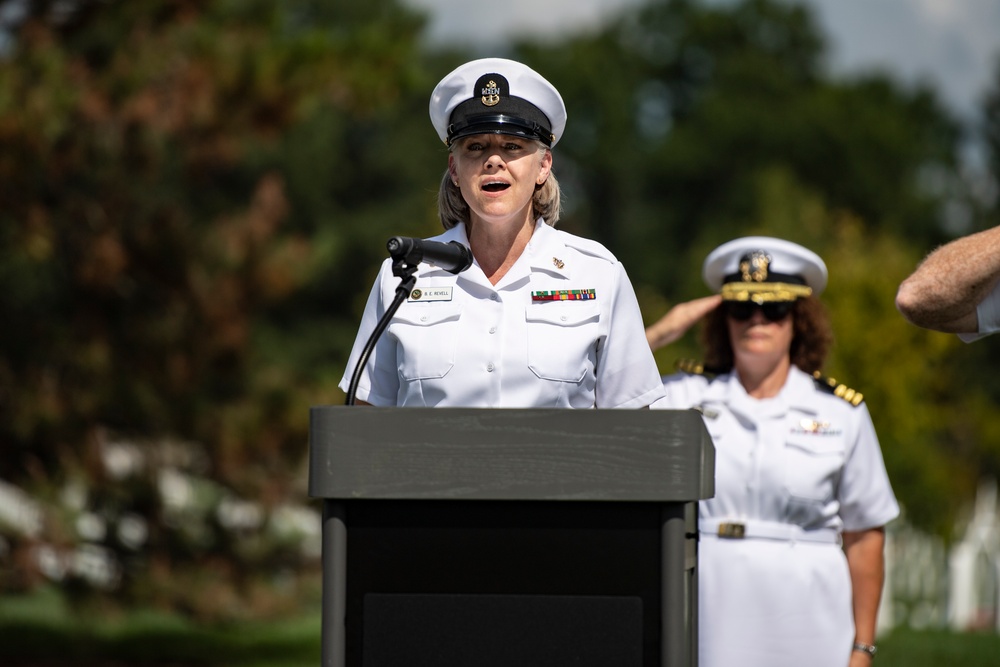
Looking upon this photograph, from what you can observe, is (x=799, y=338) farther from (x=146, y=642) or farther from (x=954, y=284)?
(x=146, y=642)

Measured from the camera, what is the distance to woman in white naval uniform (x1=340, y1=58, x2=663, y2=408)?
2.75 m

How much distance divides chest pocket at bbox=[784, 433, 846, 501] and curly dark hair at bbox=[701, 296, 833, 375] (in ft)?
1.30

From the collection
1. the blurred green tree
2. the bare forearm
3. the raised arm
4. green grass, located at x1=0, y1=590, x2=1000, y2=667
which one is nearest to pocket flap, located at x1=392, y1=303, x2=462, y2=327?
the raised arm

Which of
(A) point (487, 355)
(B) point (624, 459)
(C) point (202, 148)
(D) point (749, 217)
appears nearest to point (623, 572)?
(B) point (624, 459)

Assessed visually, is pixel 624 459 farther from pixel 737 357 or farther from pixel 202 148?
pixel 202 148

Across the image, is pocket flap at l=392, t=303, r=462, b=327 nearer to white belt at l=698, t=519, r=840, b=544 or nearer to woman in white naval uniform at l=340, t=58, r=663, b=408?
A: woman in white naval uniform at l=340, t=58, r=663, b=408

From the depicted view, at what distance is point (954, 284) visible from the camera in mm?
2467

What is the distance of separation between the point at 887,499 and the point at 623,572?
92.3 inches

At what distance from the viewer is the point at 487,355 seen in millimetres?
2754

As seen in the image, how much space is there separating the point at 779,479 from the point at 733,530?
0.66 feet

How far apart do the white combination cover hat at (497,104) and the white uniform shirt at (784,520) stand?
5.26 feet

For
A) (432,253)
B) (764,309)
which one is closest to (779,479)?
(764,309)

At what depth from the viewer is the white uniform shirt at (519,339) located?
2752mm

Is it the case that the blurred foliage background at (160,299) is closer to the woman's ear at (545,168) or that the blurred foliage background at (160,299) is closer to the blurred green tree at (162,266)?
the blurred green tree at (162,266)
